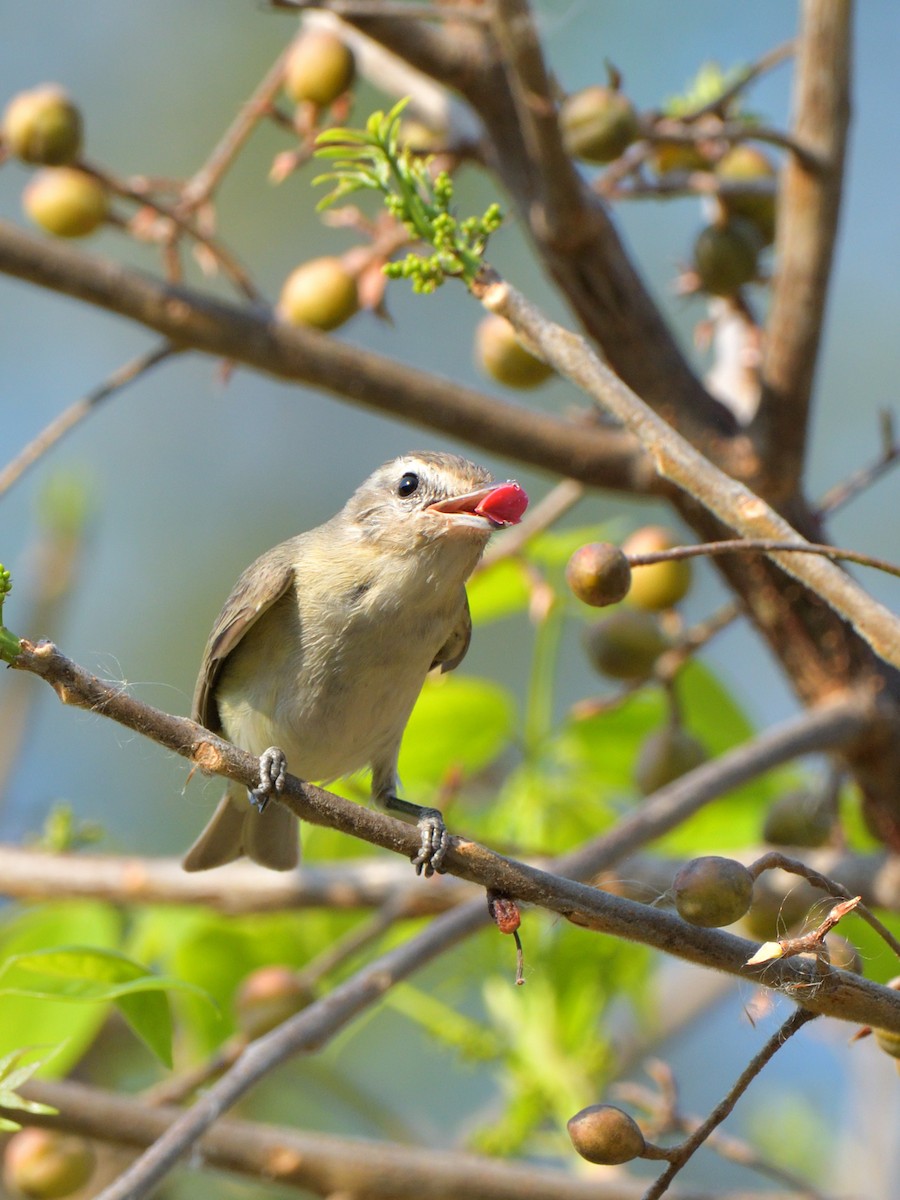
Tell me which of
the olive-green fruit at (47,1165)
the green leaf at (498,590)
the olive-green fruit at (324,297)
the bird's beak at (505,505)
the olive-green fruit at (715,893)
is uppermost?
the olive-green fruit at (324,297)

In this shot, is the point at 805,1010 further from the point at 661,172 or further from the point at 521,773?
the point at 661,172

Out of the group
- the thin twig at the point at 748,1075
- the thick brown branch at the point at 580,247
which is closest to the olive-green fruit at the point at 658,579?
the thick brown branch at the point at 580,247

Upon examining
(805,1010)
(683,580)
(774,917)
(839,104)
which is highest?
(839,104)

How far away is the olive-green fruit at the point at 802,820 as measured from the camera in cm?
319

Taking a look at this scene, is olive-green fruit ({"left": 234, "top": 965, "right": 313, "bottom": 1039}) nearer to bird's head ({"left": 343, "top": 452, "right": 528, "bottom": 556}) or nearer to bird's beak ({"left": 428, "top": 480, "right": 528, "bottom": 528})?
bird's head ({"left": 343, "top": 452, "right": 528, "bottom": 556})

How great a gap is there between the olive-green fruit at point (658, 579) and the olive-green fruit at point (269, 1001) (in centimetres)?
120

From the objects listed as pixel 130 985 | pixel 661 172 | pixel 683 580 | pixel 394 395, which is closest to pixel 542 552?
pixel 683 580

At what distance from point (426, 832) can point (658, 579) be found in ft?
4.80

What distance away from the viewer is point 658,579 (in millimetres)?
3361

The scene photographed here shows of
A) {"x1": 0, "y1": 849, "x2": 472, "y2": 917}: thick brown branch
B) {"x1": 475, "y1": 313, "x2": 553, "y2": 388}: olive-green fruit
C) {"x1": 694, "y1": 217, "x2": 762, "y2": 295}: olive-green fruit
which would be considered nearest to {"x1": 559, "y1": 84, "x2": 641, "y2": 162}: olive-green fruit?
{"x1": 694, "y1": 217, "x2": 762, "y2": 295}: olive-green fruit

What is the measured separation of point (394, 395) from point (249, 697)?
2.57 feet

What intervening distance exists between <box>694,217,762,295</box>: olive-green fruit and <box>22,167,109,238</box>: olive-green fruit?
4.75 feet

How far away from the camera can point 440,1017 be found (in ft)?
11.7

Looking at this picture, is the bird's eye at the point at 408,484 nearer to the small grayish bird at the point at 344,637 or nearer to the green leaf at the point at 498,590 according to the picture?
the small grayish bird at the point at 344,637
